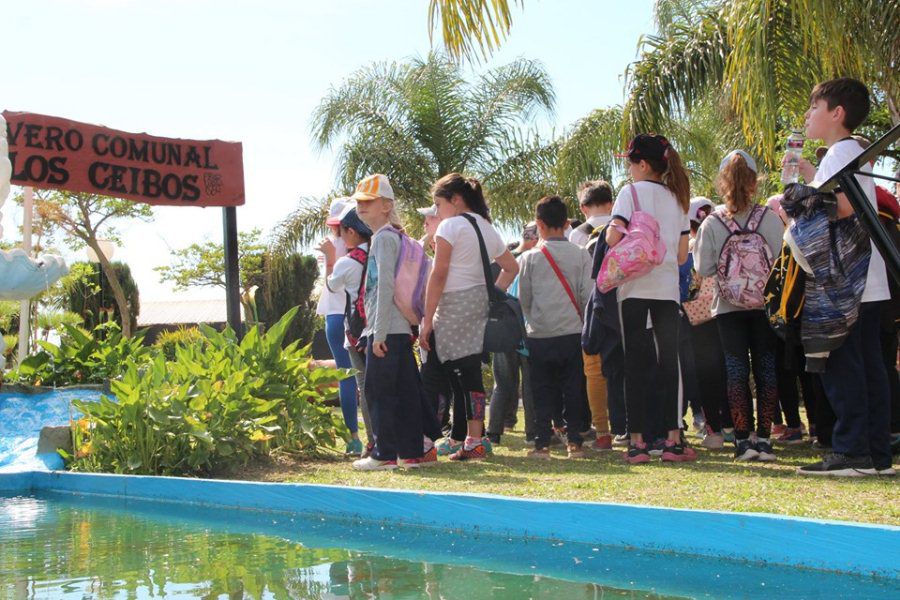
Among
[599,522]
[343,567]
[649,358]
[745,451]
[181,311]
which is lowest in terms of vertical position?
[343,567]

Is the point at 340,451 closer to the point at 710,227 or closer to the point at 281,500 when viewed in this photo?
the point at 281,500

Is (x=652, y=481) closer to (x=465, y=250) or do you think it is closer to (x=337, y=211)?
(x=465, y=250)

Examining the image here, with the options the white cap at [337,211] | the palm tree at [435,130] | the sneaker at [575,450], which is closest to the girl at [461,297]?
the sneaker at [575,450]

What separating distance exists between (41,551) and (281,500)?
1176 mm

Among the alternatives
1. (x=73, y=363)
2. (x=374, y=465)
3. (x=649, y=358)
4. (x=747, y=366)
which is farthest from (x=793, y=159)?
(x=73, y=363)

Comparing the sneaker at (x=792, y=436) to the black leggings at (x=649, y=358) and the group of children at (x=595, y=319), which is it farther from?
the black leggings at (x=649, y=358)

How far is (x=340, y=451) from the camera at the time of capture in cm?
709

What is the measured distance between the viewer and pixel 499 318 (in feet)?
19.8

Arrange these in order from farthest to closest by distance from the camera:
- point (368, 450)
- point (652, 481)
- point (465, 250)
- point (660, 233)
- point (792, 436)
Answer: point (792, 436)
point (368, 450)
point (465, 250)
point (660, 233)
point (652, 481)

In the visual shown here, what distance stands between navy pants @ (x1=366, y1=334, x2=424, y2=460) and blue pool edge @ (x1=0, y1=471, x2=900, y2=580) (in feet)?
3.17

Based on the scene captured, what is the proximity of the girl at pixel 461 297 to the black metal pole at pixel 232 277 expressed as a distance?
2.54 metres

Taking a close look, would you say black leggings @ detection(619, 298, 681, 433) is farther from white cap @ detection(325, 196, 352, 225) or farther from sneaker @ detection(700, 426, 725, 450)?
white cap @ detection(325, 196, 352, 225)

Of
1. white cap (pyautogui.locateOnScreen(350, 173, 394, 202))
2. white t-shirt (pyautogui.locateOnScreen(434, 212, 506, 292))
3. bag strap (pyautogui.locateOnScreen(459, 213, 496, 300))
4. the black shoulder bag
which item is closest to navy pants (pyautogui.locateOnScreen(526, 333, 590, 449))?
the black shoulder bag

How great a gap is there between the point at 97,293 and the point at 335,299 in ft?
84.8
